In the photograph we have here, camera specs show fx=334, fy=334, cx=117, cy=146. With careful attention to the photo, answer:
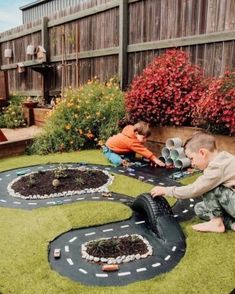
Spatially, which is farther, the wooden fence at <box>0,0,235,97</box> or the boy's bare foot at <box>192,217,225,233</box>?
the wooden fence at <box>0,0,235,97</box>

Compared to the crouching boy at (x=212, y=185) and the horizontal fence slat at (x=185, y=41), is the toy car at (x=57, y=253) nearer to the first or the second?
the crouching boy at (x=212, y=185)

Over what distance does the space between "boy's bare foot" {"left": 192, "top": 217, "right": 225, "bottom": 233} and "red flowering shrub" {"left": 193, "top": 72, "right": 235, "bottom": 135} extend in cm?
182

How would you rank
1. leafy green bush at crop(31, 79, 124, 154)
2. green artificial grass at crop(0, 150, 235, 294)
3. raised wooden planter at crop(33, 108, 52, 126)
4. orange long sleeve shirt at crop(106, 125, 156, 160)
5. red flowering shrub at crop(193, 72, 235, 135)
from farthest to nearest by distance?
raised wooden planter at crop(33, 108, 52, 126)
leafy green bush at crop(31, 79, 124, 154)
orange long sleeve shirt at crop(106, 125, 156, 160)
red flowering shrub at crop(193, 72, 235, 135)
green artificial grass at crop(0, 150, 235, 294)

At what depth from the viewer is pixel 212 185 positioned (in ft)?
9.28

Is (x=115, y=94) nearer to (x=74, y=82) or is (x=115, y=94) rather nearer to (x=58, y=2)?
(x=74, y=82)

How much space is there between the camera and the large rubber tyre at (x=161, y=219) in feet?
9.31

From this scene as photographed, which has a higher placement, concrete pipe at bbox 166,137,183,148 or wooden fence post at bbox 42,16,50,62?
wooden fence post at bbox 42,16,50,62

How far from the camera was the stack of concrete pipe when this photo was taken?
5055 millimetres

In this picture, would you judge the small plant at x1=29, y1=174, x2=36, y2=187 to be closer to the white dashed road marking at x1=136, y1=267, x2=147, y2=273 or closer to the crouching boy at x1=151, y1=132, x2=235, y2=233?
the crouching boy at x1=151, y1=132, x2=235, y2=233

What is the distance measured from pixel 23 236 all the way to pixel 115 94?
4346 millimetres

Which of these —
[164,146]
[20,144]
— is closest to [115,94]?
[164,146]

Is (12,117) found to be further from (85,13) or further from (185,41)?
(185,41)

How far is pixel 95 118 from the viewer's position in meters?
6.54

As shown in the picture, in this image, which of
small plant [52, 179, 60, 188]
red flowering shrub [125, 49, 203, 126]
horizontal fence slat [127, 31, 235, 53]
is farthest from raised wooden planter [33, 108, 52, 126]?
small plant [52, 179, 60, 188]
